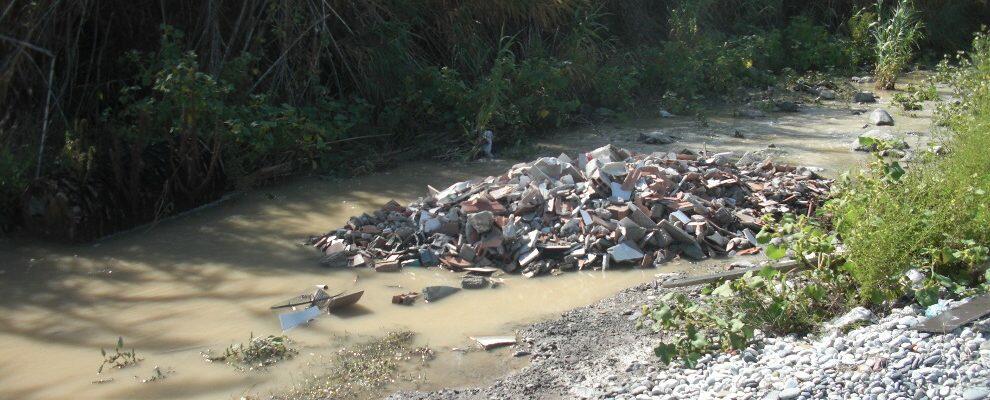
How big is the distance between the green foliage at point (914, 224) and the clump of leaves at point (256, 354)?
2924 millimetres

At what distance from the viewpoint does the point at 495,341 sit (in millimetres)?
5238

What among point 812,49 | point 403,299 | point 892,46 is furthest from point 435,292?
point 812,49

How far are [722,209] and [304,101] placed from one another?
435cm

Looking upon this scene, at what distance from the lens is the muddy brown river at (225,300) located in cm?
500

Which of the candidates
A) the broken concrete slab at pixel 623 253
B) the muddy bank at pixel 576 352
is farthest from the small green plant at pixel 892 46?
the muddy bank at pixel 576 352

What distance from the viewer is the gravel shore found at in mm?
3846

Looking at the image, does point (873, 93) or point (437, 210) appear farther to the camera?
point (873, 93)

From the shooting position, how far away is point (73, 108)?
8.63m

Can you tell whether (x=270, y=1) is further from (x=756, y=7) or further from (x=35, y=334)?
(x=756, y=7)

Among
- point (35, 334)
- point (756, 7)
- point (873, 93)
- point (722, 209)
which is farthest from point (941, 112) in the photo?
point (35, 334)

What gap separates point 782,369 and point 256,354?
2.67 m

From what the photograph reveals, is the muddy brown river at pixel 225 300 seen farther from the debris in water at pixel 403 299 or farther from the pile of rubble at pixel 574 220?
the pile of rubble at pixel 574 220

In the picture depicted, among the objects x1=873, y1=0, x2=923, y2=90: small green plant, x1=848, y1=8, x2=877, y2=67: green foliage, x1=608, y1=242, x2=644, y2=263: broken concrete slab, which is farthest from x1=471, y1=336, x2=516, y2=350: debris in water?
x1=848, y1=8, x2=877, y2=67: green foliage

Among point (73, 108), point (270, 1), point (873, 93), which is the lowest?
point (873, 93)
